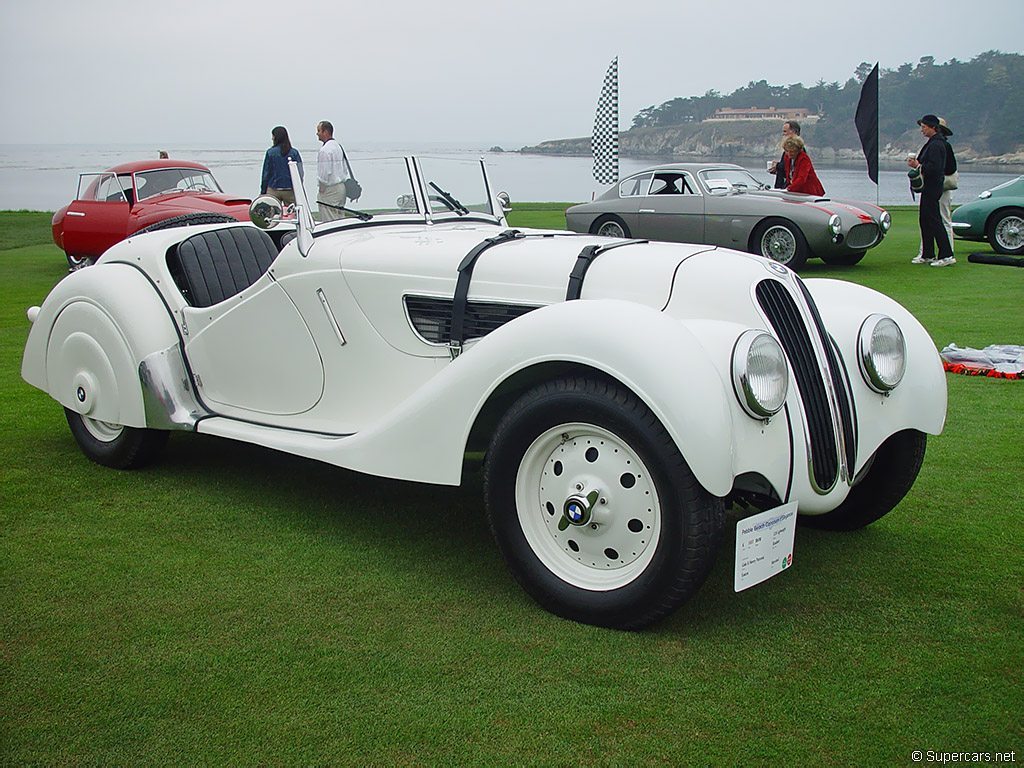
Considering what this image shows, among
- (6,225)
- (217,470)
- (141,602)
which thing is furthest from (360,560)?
(6,225)

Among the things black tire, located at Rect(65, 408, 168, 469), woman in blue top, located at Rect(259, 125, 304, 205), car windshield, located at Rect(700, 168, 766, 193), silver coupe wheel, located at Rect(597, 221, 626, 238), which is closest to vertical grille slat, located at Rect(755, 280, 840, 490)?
black tire, located at Rect(65, 408, 168, 469)

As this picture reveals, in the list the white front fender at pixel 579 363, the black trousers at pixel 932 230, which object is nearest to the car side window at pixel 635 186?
the black trousers at pixel 932 230

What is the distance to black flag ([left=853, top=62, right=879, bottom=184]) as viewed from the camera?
15461 mm

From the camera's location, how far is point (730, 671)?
9.14 ft

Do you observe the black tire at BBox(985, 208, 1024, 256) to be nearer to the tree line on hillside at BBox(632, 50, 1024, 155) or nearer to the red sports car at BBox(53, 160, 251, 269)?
the red sports car at BBox(53, 160, 251, 269)

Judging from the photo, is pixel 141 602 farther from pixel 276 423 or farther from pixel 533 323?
pixel 533 323

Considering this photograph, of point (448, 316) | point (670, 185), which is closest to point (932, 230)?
point (670, 185)

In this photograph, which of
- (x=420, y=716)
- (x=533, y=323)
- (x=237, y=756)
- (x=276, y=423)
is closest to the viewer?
(x=237, y=756)

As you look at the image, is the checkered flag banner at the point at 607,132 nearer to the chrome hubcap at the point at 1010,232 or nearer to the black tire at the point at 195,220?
the chrome hubcap at the point at 1010,232

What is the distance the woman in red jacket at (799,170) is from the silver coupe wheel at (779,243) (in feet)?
3.67

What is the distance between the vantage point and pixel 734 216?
12.2 meters

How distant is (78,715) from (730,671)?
1.87m

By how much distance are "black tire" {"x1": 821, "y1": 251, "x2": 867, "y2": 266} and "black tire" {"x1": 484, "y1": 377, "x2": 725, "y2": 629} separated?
981 cm

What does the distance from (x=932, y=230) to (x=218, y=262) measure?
10554 mm
